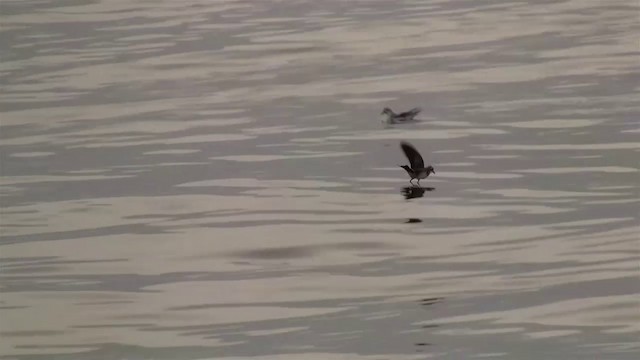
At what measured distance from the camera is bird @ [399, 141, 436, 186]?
5.87ft

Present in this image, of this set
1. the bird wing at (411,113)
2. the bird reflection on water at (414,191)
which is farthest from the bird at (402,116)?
the bird reflection on water at (414,191)

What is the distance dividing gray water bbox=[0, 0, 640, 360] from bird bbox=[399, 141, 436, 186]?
19 mm

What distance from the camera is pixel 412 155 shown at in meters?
1.81

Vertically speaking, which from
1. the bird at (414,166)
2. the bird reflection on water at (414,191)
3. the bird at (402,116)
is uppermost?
the bird at (402,116)

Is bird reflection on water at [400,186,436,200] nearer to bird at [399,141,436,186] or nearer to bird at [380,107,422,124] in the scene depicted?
bird at [399,141,436,186]

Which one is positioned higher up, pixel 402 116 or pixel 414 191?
pixel 402 116

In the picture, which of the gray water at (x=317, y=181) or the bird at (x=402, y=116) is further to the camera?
the bird at (x=402, y=116)


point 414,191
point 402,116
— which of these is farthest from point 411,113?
point 414,191

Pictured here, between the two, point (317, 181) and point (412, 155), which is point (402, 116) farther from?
point (317, 181)

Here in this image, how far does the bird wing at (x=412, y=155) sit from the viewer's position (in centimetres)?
180

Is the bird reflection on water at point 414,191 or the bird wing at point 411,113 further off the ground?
the bird wing at point 411,113

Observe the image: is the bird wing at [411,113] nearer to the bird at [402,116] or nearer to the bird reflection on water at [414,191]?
the bird at [402,116]

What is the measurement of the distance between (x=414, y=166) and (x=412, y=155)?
0.08 feet

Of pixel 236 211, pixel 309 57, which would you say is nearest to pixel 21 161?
pixel 236 211
